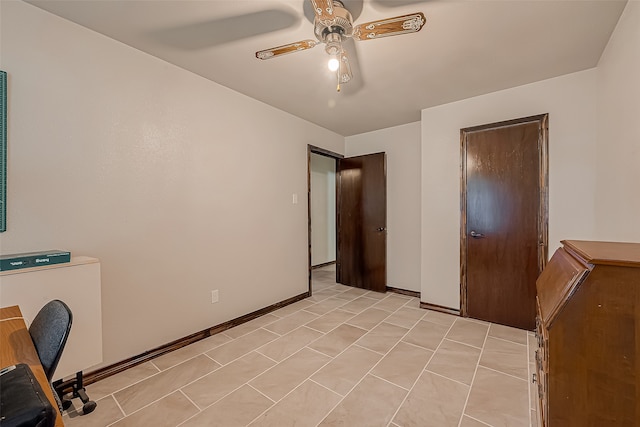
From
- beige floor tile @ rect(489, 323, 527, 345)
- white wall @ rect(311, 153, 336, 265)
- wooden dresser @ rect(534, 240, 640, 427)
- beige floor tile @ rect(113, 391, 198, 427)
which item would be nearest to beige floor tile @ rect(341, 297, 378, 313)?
beige floor tile @ rect(489, 323, 527, 345)

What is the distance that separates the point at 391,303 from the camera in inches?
143

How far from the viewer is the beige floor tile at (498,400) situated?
63.4 inches

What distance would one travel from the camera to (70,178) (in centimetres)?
183

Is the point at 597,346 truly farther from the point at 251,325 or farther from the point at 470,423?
the point at 251,325

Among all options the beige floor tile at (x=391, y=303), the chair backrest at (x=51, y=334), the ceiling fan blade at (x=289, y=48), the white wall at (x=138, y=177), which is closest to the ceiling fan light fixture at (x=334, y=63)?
the ceiling fan blade at (x=289, y=48)

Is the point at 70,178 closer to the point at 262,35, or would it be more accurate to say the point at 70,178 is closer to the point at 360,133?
the point at 262,35

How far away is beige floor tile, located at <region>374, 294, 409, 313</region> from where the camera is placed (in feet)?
11.3

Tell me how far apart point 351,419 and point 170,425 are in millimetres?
1029

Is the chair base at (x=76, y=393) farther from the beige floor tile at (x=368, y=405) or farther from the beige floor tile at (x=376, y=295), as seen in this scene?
the beige floor tile at (x=376, y=295)

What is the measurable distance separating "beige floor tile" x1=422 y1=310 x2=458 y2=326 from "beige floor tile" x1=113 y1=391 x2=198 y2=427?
2.42 metres

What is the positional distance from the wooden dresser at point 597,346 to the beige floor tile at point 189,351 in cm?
236

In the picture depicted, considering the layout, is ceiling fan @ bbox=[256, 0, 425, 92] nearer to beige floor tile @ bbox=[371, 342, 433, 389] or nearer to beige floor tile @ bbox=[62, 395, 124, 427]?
beige floor tile @ bbox=[371, 342, 433, 389]

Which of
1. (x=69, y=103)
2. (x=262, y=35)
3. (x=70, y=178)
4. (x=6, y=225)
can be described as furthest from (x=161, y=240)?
(x=262, y=35)

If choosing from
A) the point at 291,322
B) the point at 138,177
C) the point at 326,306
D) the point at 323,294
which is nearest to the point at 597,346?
the point at 291,322
